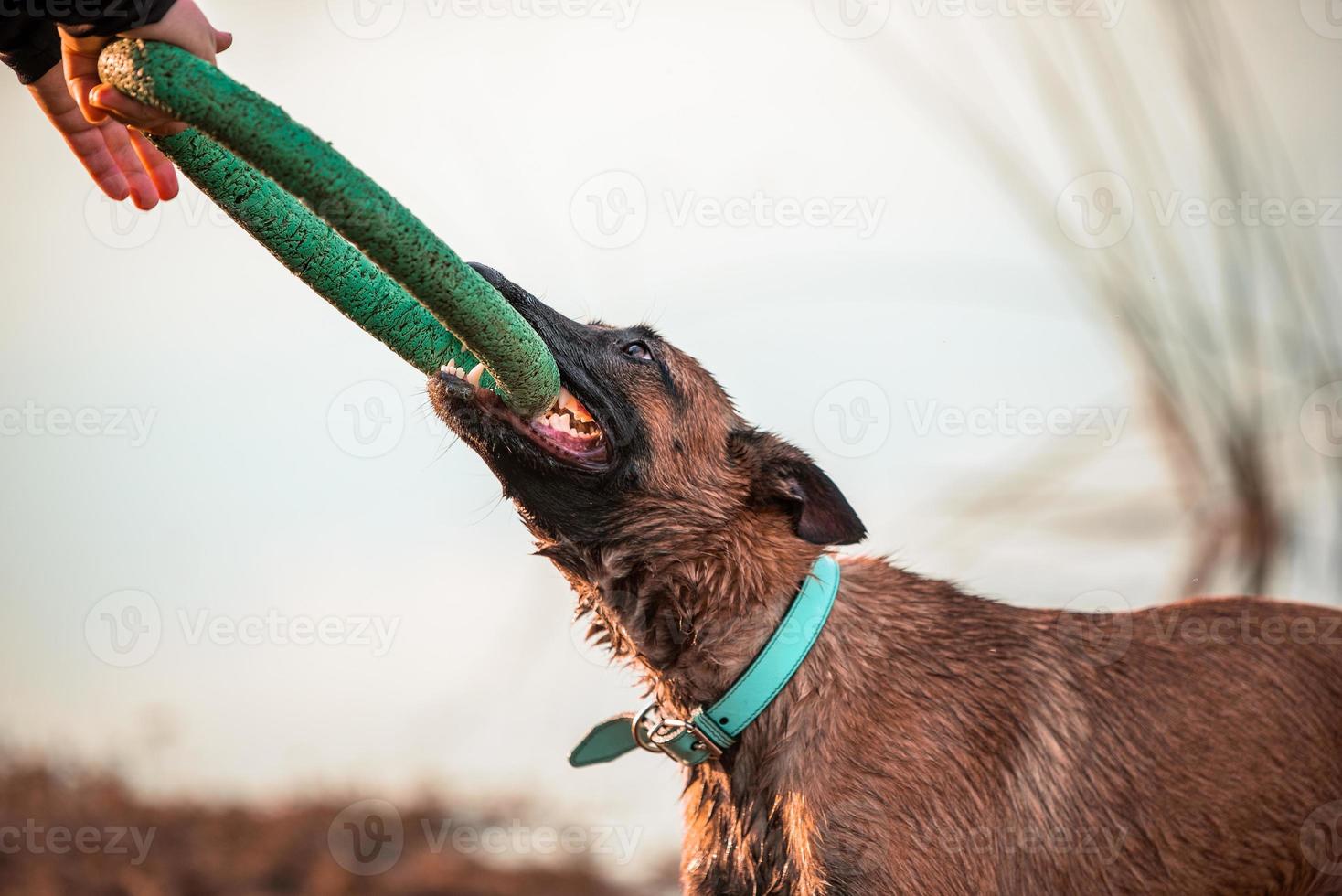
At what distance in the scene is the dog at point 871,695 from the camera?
11.1 feet

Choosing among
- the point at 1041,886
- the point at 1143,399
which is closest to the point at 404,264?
the point at 1041,886

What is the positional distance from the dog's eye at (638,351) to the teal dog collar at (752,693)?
2.67 feet

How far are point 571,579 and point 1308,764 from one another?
2.38 meters

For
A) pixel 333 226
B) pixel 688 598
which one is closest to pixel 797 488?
pixel 688 598

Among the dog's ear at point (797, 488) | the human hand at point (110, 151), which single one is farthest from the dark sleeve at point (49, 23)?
the dog's ear at point (797, 488)

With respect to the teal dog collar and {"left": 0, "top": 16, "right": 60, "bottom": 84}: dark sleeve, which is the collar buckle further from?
{"left": 0, "top": 16, "right": 60, "bottom": 84}: dark sleeve

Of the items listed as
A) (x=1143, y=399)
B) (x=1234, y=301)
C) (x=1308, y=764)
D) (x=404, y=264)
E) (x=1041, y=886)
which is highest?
(x=1234, y=301)

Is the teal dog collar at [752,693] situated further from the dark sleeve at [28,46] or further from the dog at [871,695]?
the dark sleeve at [28,46]

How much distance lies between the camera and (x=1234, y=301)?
580 centimetres

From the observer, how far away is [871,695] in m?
3.52

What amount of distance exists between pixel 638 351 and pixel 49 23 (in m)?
1.83

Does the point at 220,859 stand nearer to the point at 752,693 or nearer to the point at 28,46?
the point at 752,693

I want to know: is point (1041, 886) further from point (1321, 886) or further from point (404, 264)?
point (404, 264)

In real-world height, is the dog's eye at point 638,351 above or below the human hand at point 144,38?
below
